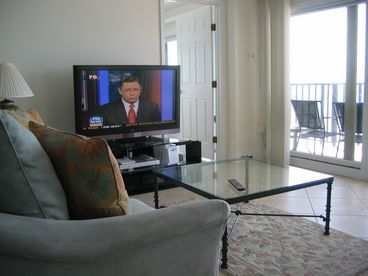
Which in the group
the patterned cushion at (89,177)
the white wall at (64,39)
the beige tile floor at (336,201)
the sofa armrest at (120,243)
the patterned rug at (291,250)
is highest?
the white wall at (64,39)

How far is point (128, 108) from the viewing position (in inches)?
147

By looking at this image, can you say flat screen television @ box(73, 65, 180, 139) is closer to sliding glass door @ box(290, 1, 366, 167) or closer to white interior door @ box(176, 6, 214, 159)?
white interior door @ box(176, 6, 214, 159)

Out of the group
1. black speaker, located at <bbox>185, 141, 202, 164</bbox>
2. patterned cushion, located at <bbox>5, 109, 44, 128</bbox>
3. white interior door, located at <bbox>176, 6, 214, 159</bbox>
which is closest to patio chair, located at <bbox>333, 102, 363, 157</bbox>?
white interior door, located at <bbox>176, 6, 214, 159</bbox>

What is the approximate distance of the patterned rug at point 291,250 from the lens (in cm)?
210

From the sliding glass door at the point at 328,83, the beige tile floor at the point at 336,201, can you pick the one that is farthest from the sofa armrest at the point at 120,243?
the sliding glass door at the point at 328,83

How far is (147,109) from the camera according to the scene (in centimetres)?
384

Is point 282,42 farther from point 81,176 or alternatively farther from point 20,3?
point 81,176

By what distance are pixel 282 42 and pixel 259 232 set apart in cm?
279

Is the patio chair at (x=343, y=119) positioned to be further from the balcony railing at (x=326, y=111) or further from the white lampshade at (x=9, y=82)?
the white lampshade at (x=9, y=82)

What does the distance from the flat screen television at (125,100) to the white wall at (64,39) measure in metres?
0.29

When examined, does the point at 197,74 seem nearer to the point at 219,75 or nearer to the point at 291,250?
the point at 219,75

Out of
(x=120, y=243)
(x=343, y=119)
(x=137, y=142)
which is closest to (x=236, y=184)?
(x=120, y=243)

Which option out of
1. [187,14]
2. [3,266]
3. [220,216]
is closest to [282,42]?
[187,14]

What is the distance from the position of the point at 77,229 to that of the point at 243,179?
66.7 inches
